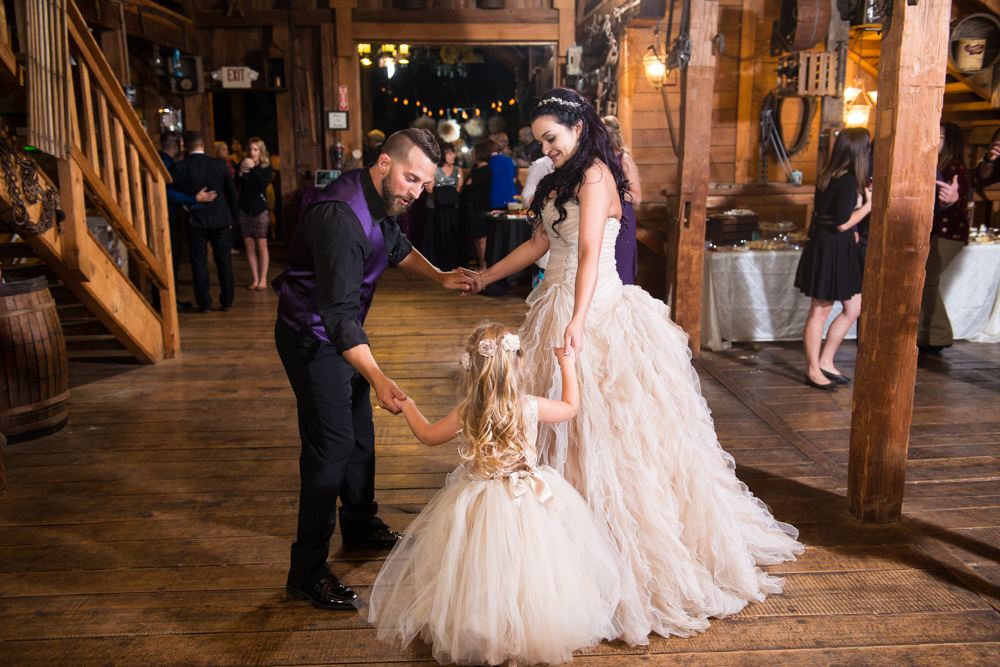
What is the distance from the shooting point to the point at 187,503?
9.82 feet

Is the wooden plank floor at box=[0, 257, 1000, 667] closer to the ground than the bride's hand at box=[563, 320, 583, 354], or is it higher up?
closer to the ground

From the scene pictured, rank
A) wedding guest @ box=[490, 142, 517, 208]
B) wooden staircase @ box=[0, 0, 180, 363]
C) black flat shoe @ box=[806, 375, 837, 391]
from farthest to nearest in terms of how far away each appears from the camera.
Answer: wedding guest @ box=[490, 142, 517, 208] < black flat shoe @ box=[806, 375, 837, 391] < wooden staircase @ box=[0, 0, 180, 363]

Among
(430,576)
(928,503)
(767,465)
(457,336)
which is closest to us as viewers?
(430,576)

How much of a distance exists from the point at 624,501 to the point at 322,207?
127 centimetres

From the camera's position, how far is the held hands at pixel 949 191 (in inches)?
185

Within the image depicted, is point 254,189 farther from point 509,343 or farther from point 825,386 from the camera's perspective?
point 509,343

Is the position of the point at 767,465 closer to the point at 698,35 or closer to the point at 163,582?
the point at 163,582

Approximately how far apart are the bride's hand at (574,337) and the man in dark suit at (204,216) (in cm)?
509

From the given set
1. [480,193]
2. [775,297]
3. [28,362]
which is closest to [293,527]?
[28,362]

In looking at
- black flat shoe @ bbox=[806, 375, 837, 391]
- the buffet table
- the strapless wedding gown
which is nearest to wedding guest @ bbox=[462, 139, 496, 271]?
the buffet table

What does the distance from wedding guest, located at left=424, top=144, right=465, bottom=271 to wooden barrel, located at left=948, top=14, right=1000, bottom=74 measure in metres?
4.84

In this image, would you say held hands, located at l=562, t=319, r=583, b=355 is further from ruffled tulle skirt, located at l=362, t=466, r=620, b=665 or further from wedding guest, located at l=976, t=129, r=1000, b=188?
wedding guest, located at l=976, t=129, r=1000, b=188

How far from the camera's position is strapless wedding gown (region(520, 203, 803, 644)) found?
2195 millimetres

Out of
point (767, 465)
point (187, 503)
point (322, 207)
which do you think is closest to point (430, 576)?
point (322, 207)
